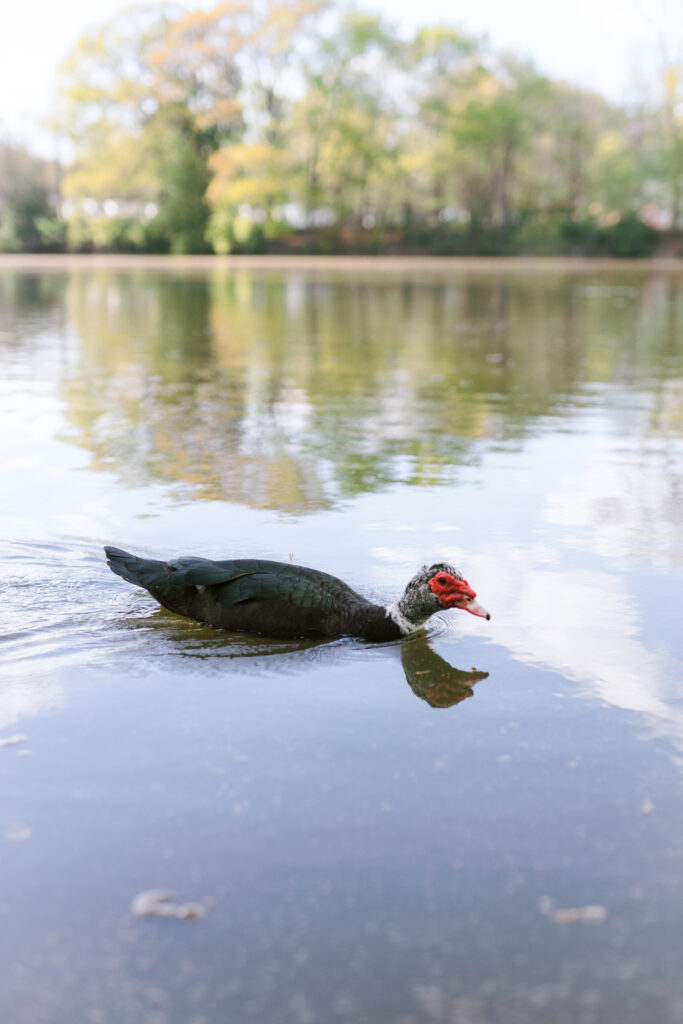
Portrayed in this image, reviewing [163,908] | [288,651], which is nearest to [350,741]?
[288,651]

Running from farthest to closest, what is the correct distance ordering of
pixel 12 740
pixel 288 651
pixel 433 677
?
pixel 288 651 → pixel 433 677 → pixel 12 740

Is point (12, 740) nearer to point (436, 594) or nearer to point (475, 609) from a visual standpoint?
point (436, 594)

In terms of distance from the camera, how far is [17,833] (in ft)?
11.5

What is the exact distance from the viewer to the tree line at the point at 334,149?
59.7 m

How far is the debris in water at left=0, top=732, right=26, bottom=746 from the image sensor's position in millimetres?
4094

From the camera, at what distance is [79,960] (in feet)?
9.53

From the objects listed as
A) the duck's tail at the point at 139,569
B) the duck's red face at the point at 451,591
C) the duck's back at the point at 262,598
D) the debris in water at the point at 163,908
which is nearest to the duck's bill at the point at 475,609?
the duck's red face at the point at 451,591

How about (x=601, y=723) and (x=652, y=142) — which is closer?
(x=601, y=723)

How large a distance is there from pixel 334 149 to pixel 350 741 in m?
58.7

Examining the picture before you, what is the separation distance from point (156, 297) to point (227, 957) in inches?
1096

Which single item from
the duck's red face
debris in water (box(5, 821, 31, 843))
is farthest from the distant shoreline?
debris in water (box(5, 821, 31, 843))

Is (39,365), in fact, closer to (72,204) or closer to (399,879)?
(399,879)

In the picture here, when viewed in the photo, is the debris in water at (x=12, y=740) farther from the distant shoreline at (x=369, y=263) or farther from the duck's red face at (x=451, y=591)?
the distant shoreline at (x=369, y=263)

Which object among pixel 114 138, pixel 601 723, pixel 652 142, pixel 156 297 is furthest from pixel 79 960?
pixel 652 142
